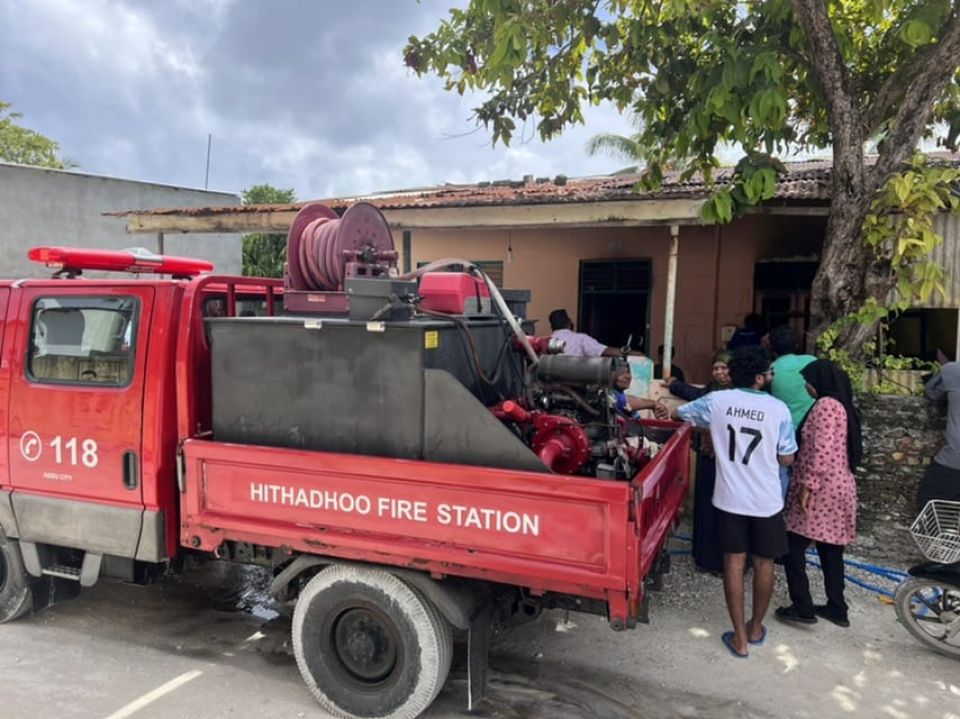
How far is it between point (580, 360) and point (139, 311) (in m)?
2.22

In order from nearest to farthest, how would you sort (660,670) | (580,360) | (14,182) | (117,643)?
(580,360) < (660,670) < (117,643) < (14,182)

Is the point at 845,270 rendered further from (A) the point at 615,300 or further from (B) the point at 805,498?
(A) the point at 615,300

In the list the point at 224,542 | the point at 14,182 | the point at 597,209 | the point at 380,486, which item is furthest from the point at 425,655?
the point at 14,182

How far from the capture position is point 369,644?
3.17 meters

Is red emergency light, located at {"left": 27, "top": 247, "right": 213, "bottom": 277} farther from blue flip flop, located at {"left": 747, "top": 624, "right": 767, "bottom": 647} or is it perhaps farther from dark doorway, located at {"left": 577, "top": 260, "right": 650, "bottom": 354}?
dark doorway, located at {"left": 577, "top": 260, "right": 650, "bottom": 354}

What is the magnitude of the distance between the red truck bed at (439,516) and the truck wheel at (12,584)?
131 cm

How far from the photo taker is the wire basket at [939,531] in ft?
12.3

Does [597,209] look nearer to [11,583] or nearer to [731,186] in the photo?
[731,186]

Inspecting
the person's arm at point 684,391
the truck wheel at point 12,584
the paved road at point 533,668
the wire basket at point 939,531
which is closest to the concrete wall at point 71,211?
the truck wheel at point 12,584

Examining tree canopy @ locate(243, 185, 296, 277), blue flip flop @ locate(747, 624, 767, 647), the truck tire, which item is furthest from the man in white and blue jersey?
tree canopy @ locate(243, 185, 296, 277)

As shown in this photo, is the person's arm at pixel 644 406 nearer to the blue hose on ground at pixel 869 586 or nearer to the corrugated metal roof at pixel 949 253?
the blue hose on ground at pixel 869 586

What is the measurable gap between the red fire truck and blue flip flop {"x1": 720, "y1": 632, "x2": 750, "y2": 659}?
747 mm

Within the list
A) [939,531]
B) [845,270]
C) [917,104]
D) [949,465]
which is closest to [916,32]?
[917,104]

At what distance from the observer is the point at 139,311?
11.5ft
